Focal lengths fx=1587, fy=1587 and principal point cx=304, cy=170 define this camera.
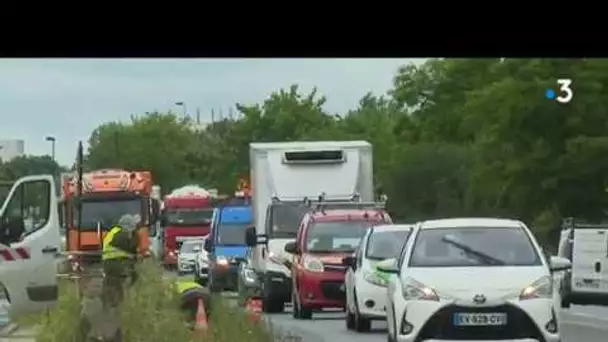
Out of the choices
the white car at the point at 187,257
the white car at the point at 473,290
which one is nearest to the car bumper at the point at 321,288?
the white car at the point at 473,290

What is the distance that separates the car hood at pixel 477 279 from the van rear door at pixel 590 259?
14.0 metres

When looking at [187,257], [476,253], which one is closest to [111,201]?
[187,257]

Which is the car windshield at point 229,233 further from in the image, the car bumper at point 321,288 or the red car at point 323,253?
the car bumper at point 321,288

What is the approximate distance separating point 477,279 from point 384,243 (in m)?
7.01

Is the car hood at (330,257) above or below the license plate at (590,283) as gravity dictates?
above

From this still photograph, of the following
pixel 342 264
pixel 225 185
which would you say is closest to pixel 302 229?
pixel 342 264

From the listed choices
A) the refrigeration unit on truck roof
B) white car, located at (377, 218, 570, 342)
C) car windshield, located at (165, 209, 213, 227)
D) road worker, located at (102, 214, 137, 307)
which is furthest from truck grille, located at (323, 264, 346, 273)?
car windshield, located at (165, 209, 213, 227)

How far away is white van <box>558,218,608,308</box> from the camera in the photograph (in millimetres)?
29469

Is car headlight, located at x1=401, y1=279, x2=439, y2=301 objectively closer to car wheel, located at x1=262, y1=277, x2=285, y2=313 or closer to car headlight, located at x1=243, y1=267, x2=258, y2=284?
car wheel, located at x1=262, y1=277, x2=285, y2=313

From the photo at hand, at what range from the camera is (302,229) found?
2533 centimetres

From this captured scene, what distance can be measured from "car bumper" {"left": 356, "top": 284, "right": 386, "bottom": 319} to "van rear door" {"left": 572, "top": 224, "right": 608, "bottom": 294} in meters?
8.87

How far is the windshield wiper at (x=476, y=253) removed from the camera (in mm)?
15891

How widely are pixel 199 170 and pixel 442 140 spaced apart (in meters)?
9.49
